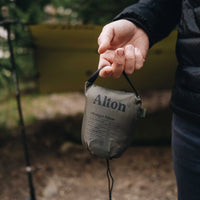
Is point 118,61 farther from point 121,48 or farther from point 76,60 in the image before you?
point 76,60

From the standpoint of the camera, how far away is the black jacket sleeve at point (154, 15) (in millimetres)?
1061

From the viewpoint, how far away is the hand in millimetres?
866

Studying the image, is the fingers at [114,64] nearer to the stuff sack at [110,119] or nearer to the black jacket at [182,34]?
the stuff sack at [110,119]

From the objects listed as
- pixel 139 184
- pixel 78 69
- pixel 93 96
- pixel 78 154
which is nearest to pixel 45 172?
pixel 78 154

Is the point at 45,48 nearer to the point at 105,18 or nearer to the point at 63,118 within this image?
the point at 105,18

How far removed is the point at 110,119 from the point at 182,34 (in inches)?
20.5

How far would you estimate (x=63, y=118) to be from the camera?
4203 mm

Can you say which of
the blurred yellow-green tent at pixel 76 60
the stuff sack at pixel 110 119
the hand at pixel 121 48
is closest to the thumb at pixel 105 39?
the hand at pixel 121 48

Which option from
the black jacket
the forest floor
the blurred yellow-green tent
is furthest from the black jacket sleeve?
the forest floor

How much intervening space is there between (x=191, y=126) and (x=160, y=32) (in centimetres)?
51

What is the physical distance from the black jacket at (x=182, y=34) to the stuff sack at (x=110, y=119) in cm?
21

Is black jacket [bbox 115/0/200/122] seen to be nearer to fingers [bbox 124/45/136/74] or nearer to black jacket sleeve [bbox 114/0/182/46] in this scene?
black jacket sleeve [bbox 114/0/182/46]

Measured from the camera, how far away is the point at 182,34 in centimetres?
103

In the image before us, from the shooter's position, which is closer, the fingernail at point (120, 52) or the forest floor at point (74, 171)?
the fingernail at point (120, 52)
